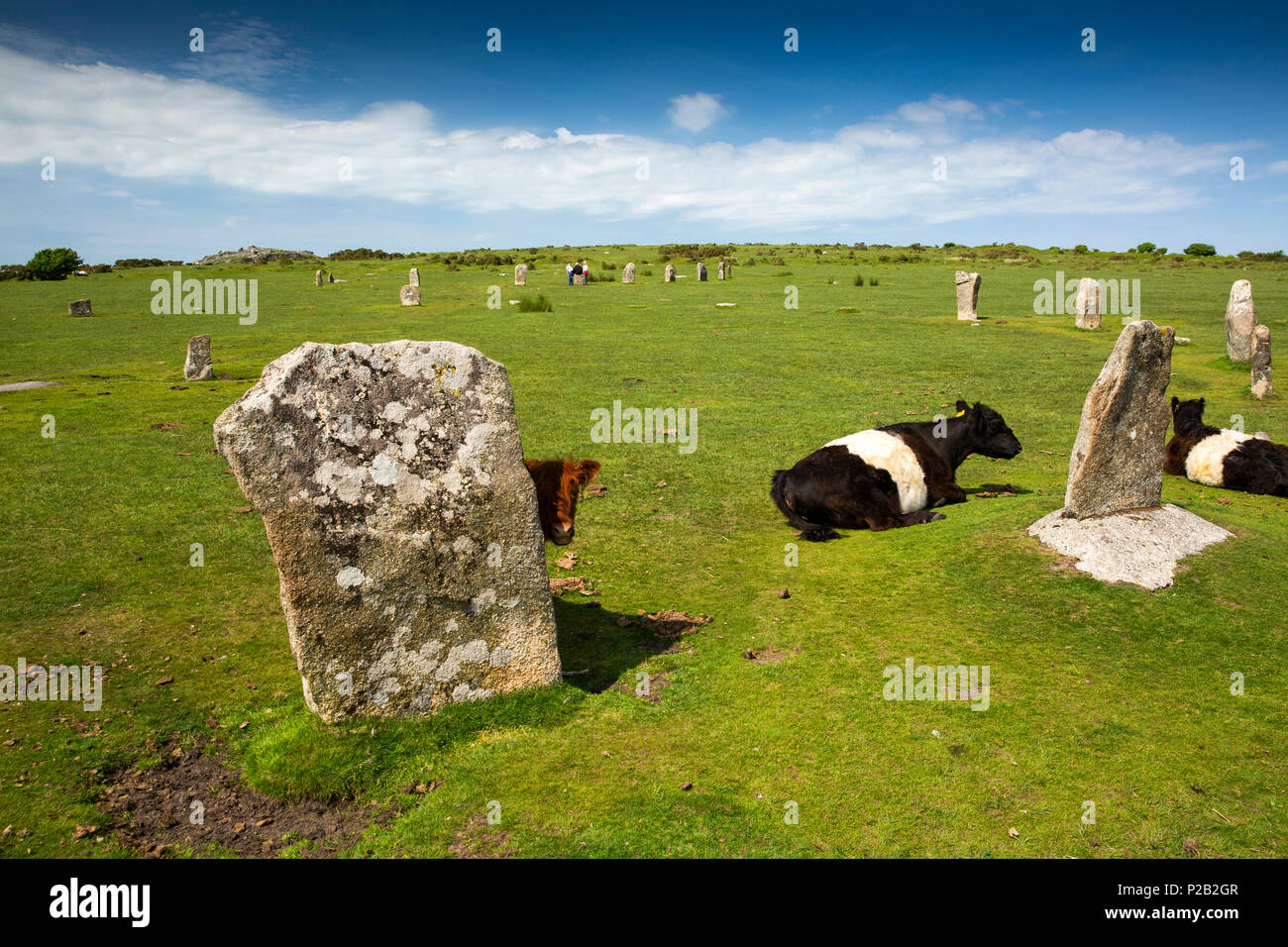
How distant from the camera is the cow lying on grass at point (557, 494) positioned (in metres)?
7.36

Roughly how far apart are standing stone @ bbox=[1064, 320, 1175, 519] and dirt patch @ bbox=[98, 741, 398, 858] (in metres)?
7.94

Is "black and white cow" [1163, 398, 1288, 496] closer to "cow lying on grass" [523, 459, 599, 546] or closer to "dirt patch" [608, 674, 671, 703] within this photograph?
"dirt patch" [608, 674, 671, 703]

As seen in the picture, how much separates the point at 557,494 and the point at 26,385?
2088 centimetres

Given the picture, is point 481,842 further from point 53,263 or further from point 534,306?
point 53,263

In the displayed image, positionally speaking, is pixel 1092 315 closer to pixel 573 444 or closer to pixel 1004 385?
pixel 1004 385

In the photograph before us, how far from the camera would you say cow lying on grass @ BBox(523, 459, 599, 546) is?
290 inches

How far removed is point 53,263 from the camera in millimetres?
62531

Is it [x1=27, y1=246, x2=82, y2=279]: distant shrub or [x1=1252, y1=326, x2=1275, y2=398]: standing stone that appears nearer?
[x1=1252, y1=326, x2=1275, y2=398]: standing stone

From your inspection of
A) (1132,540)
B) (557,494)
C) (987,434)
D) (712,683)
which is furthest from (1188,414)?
(557,494)

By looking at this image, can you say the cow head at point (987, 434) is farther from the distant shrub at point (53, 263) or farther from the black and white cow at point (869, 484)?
the distant shrub at point (53, 263)

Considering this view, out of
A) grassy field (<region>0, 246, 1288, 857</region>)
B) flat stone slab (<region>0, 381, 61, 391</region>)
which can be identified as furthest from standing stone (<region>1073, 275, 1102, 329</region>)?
flat stone slab (<region>0, 381, 61, 391</region>)

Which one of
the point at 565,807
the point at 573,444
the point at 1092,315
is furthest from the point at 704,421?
the point at 1092,315

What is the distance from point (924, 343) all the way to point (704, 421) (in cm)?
1329
